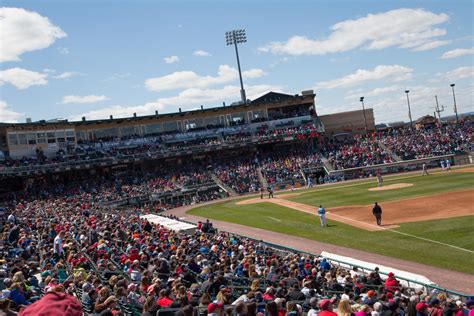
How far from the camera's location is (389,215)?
3169 cm

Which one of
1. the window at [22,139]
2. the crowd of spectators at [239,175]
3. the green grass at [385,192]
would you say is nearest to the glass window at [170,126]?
the crowd of spectators at [239,175]

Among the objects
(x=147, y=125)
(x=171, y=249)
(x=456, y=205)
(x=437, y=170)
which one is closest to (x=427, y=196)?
(x=456, y=205)

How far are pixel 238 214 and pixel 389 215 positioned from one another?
1509 centimetres

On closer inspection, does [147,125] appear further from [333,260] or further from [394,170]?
[333,260]

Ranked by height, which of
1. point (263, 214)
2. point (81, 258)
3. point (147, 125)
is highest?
point (147, 125)

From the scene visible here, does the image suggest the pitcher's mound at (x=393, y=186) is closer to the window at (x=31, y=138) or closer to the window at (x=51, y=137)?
the window at (x=51, y=137)

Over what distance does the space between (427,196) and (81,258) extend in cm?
2943

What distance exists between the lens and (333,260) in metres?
19.7

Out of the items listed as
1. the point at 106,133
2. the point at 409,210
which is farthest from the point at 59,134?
the point at 409,210

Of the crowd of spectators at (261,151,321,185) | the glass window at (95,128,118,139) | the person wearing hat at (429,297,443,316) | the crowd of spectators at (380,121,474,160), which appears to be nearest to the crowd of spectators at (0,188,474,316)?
the person wearing hat at (429,297,443,316)

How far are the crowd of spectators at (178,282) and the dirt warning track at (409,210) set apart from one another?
10.9 meters

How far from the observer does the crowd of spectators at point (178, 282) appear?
27.5ft

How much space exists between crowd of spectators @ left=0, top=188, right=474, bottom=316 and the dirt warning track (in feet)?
35.9

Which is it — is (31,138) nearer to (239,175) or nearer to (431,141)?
(239,175)
